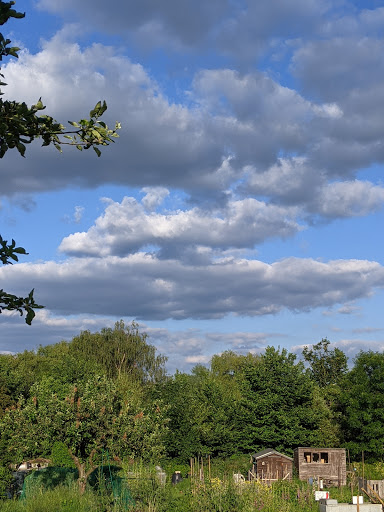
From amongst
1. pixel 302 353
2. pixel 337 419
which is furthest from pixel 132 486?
pixel 302 353

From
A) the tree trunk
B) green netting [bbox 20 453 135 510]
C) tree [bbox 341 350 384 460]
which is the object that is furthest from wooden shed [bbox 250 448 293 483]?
the tree trunk

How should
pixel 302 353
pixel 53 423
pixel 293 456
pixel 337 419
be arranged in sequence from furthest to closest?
pixel 302 353 < pixel 337 419 < pixel 293 456 < pixel 53 423

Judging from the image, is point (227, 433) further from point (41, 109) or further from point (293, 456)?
point (41, 109)

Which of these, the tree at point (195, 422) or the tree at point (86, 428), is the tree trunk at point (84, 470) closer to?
the tree at point (86, 428)

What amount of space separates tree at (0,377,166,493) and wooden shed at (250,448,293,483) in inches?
887

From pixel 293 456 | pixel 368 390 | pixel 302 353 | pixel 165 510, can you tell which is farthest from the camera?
pixel 302 353

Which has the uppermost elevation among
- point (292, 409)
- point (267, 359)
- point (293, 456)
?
point (267, 359)

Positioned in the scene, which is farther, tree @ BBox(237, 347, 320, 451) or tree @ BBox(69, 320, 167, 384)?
tree @ BBox(69, 320, 167, 384)

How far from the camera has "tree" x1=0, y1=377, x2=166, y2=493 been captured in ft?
84.9

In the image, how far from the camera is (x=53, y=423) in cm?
2567

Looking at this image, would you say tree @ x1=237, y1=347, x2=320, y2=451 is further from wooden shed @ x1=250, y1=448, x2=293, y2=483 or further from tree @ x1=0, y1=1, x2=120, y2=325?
tree @ x1=0, y1=1, x2=120, y2=325

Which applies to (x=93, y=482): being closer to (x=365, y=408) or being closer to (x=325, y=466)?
(x=325, y=466)

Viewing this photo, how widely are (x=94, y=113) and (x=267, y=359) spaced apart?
5244 centimetres

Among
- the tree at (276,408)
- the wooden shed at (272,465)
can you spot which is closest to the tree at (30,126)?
the wooden shed at (272,465)
